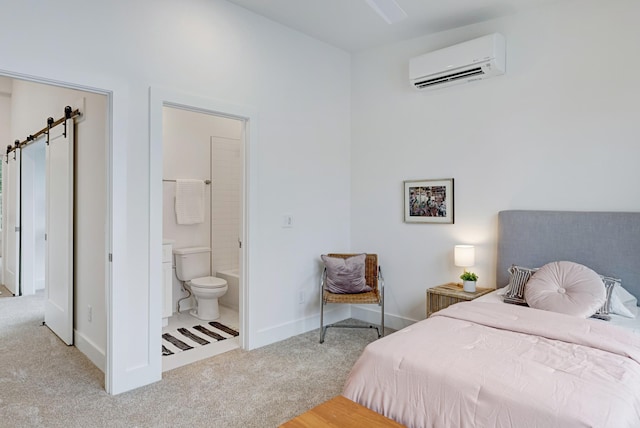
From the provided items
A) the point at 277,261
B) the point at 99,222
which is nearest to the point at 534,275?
the point at 277,261

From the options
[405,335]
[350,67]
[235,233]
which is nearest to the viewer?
[405,335]

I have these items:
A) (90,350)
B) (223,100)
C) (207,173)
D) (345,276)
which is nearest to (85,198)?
(90,350)

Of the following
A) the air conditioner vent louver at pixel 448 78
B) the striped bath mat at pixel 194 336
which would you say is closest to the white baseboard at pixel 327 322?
the striped bath mat at pixel 194 336

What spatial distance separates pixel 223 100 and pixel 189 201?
185 cm

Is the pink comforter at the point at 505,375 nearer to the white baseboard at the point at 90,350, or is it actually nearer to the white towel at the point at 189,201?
the white baseboard at the point at 90,350

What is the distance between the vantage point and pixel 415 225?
13.0 feet

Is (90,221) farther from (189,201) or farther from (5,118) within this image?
(5,118)

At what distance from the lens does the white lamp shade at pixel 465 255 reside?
11.2 ft

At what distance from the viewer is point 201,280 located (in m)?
4.47

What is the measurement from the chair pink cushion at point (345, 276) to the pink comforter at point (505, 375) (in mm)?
1531

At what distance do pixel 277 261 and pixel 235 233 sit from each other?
65.2 inches

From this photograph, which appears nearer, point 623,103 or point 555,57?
point 623,103

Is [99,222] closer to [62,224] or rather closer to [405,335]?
[62,224]

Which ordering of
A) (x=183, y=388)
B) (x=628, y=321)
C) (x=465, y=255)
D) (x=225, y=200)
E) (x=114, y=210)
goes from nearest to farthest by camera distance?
(x=628, y=321) → (x=114, y=210) → (x=183, y=388) → (x=465, y=255) → (x=225, y=200)
